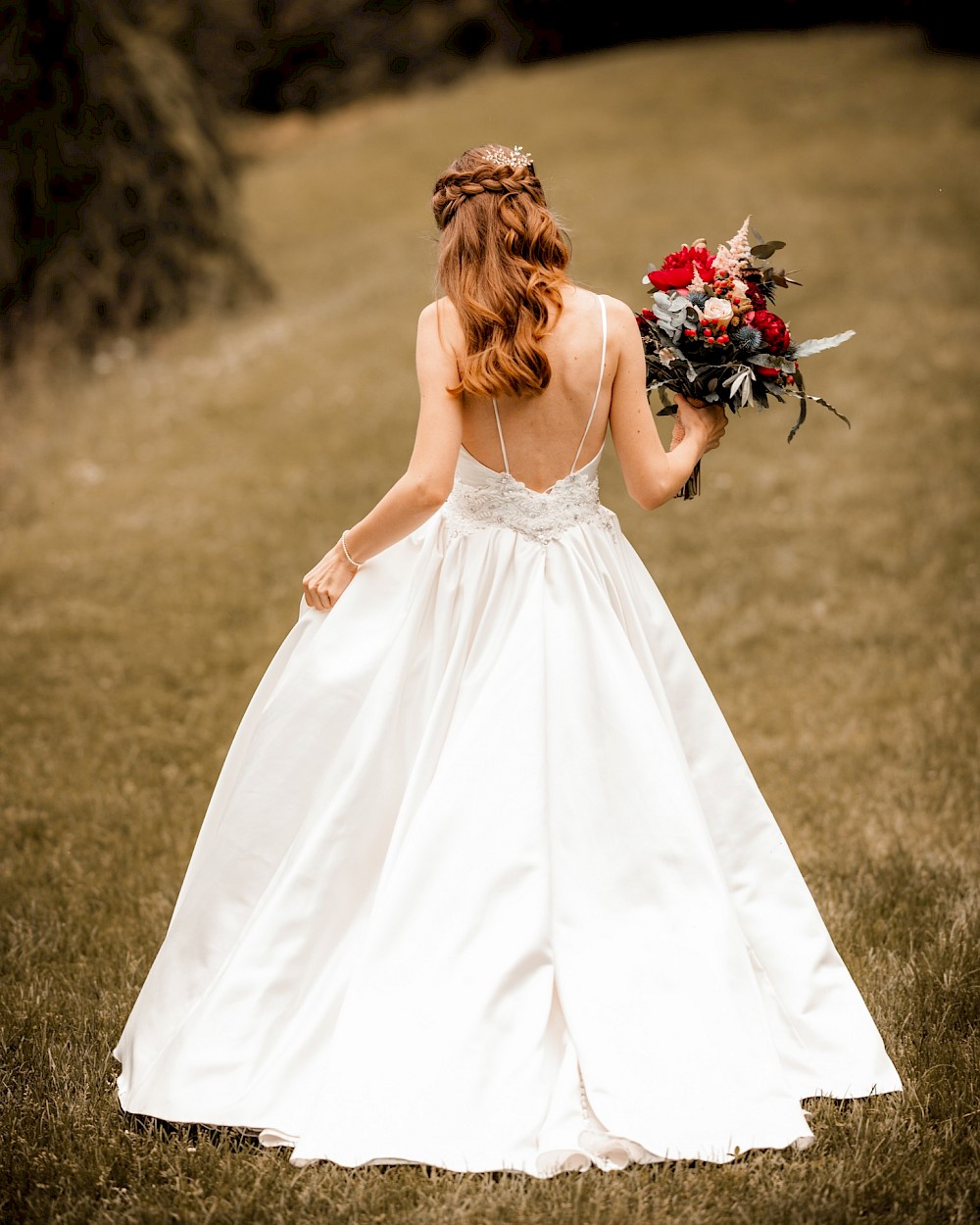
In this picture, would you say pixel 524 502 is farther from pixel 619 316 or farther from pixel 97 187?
pixel 97 187

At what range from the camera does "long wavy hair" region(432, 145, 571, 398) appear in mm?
3139

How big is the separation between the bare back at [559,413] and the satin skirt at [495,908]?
0.21 metres

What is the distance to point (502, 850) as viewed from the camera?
318 cm

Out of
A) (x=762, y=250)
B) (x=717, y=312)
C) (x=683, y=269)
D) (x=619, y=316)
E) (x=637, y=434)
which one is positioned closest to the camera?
(x=619, y=316)

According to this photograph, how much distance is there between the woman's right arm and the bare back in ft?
0.13

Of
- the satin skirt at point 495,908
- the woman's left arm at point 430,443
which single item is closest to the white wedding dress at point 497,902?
the satin skirt at point 495,908

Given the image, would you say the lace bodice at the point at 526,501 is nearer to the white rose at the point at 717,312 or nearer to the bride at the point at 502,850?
the bride at the point at 502,850

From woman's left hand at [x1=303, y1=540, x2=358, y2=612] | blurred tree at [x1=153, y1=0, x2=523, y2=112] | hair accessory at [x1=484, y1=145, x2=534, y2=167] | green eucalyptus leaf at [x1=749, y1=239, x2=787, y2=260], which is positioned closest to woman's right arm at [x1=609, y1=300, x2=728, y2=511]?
hair accessory at [x1=484, y1=145, x2=534, y2=167]

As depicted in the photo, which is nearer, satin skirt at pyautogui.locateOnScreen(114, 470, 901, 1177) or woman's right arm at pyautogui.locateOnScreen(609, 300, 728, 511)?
satin skirt at pyautogui.locateOnScreen(114, 470, 901, 1177)

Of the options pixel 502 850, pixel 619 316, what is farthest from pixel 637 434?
pixel 502 850

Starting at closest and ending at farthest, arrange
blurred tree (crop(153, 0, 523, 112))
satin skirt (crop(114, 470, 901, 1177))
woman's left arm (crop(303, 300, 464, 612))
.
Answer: satin skirt (crop(114, 470, 901, 1177)), woman's left arm (crop(303, 300, 464, 612)), blurred tree (crop(153, 0, 523, 112))

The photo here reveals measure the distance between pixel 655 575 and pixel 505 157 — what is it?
4958mm

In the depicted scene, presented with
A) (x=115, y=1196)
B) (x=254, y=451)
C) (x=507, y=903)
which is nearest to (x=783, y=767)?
(x=507, y=903)

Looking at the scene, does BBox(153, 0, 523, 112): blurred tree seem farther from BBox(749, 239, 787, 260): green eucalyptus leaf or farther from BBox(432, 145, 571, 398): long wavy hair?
BBox(432, 145, 571, 398): long wavy hair
